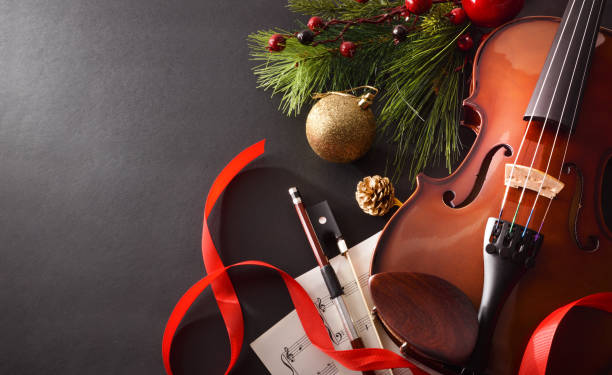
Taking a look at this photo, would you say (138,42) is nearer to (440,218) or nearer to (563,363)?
(440,218)

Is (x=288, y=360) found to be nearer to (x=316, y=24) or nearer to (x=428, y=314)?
(x=428, y=314)

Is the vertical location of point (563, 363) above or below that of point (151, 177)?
below

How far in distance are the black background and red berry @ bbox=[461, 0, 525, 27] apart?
269mm

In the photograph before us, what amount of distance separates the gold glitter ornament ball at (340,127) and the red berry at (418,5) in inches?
7.2

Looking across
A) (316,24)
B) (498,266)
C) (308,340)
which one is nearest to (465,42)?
(316,24)

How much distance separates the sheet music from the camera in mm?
731

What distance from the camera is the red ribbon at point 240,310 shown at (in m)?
0.58

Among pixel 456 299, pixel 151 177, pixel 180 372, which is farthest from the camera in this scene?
pixel 151 177

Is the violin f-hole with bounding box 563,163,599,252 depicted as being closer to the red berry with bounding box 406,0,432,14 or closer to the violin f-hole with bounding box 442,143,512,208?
the violin f-hole with bounding box 442,143,512,208

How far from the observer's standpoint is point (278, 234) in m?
0.81

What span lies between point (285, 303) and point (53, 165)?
1.99 ft

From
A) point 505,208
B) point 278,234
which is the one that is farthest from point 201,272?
point 505,208

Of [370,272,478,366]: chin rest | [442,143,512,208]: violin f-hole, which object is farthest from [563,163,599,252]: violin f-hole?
[370,272,478,366]: chin rest

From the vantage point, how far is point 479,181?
0.67 meters
